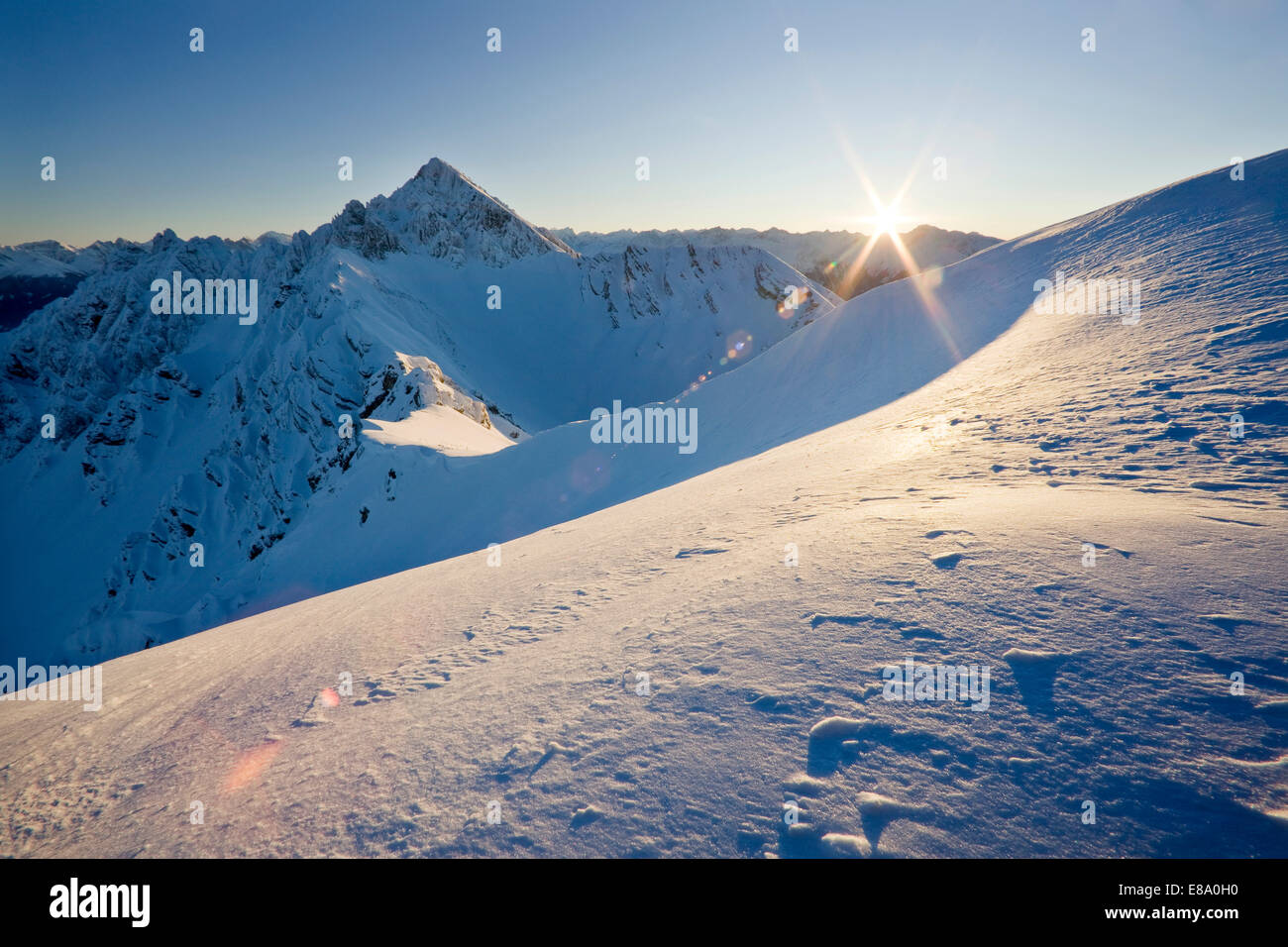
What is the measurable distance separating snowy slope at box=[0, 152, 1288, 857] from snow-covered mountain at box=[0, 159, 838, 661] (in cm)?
3268

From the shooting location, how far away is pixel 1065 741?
2209 millimetres

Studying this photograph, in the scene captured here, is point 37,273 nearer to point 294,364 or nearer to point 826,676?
point 294,364

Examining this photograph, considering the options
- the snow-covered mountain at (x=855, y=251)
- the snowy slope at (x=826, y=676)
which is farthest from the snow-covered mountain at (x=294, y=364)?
the snow-covered mountain at (x=855, y=251)

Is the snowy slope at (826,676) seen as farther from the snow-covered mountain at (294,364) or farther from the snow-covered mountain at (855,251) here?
the snow-covered mountain at (855,251)

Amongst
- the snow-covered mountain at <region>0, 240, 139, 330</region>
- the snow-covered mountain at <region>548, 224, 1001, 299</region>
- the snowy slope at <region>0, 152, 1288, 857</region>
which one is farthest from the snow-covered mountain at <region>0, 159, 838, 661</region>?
the snow-covered mountain at <region>0, 240, 139, 330</region>

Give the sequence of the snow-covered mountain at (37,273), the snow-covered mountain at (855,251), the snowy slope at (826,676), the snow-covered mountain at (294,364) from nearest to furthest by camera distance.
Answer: the snowy slope at (826,676) < the snow-covered mountain at (294,364) < the snow-covered mountain at (855,251) < the snow-covered mountain at (37,273)

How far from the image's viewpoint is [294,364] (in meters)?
52.5

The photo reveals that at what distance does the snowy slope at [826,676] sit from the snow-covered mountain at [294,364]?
3268 cm

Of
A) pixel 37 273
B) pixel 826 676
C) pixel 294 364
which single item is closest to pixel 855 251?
pixel 294 364

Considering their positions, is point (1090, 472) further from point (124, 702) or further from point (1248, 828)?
point (124, 702)

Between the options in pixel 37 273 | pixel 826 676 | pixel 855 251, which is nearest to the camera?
pixel 826 676

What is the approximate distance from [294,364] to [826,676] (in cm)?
6212

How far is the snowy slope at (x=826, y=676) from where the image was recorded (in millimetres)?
2117
